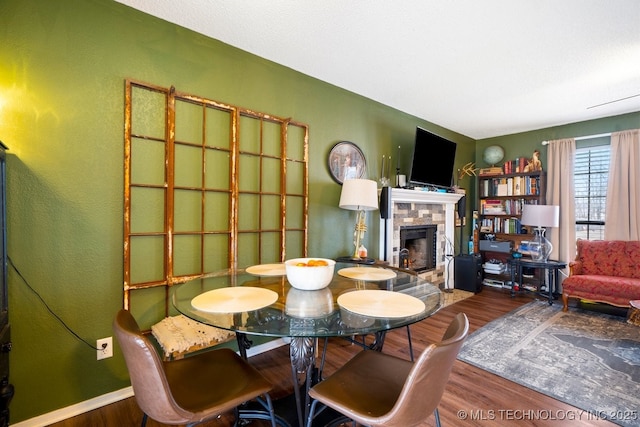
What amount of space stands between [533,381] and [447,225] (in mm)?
2645

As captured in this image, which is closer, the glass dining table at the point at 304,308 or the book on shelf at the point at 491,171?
the glass dining table at the point at 304,308

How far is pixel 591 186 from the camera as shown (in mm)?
4121

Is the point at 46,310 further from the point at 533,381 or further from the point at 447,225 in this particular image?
the point at 447,225

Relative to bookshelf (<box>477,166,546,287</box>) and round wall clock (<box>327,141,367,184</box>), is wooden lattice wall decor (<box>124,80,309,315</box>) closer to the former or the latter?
round wall clock (<box>327,141,367,184</box>)

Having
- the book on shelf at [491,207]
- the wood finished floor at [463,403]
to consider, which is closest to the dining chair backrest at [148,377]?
the wood finished floor at [463,403]

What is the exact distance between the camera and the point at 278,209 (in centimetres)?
260

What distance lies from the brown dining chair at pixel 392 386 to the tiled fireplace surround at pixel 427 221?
2.19 meters

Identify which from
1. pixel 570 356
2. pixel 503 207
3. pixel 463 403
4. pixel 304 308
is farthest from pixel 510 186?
pixel 304 308

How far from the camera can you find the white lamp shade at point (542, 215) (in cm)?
395

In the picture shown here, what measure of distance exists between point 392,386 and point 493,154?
4.84 meters

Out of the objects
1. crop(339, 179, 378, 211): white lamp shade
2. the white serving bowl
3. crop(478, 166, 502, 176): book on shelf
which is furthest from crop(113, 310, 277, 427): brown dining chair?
crop(478, 166, 502, 176): book on shelf

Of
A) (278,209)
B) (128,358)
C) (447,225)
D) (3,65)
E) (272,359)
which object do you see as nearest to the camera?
(128,358)

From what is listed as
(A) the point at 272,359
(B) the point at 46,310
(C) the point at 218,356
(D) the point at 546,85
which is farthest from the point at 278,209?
(D) the point at 546,85

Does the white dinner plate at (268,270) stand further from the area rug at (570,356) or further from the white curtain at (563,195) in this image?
the white curtain at (563,195)
